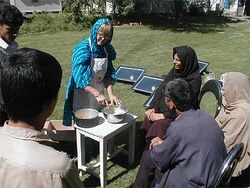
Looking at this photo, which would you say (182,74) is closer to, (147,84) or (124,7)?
(147,84)

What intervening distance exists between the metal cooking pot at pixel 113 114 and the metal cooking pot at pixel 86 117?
0.39 feet

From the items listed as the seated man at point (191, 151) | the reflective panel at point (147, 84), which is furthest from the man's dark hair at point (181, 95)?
the reflective panel at point (147, 84)

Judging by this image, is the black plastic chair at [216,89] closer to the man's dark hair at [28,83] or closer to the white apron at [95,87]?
the white apron at [95,87]

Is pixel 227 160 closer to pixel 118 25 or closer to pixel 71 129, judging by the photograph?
pixel 71 129

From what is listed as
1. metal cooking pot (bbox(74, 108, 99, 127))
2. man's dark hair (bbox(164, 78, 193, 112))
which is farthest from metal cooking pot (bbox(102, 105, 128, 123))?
man's dark hair (bbox(164, 78, 193, 112))

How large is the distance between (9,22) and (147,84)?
4.20 meters

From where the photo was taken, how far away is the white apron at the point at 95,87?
401 centimetres

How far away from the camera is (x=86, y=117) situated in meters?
3.84

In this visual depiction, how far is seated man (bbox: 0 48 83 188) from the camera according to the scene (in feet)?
4.21

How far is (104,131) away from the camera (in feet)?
12.0

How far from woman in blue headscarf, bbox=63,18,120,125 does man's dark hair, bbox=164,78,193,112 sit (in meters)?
1.08

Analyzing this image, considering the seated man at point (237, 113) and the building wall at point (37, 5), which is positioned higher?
the building wall at point (37, 5)

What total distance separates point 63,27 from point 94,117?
11975 mm

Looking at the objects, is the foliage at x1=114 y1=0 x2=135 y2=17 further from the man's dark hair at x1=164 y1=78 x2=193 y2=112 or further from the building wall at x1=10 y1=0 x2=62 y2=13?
the man's dark hair at x1=164 y1=78 x2=193 y2=112
